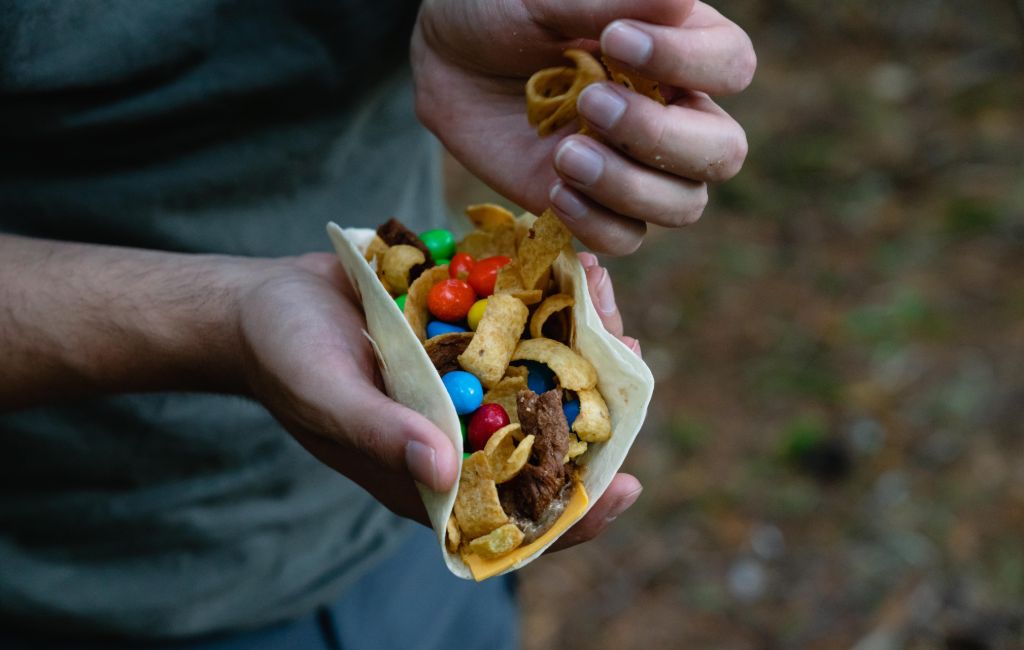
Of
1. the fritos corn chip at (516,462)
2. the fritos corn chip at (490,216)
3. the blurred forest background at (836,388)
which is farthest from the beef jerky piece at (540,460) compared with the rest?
the blurred forest background at (836,388)

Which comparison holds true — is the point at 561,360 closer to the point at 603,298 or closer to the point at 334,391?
the point at 603,298

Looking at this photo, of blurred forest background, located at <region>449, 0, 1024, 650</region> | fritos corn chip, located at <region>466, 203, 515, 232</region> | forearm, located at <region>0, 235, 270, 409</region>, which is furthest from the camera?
blurred forest background, located at <region>449, 0, 1024, 650</region>

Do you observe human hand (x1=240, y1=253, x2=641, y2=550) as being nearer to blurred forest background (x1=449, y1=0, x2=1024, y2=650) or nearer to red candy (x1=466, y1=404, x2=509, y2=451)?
red candy (x1=466, y1=404, x2=509, y2=451)

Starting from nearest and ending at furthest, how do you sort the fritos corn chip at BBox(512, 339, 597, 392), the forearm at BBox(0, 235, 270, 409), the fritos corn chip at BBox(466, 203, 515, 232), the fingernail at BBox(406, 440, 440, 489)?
the fingernail at BBox(406, 440, 440, 489) → the fritos corn chip at BBox(512, 339, 597, 392) → the forearm at BBox(0, 235, 270, 409) → the fritos corn chip at BBox(466, 203, 515, 232)

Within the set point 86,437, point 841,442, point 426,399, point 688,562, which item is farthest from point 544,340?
point 841,442

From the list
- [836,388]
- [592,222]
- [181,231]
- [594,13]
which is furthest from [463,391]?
[836,388]

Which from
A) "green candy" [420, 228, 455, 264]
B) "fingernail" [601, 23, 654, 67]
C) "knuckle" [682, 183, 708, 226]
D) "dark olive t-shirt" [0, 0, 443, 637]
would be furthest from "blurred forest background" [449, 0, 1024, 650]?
"fingernail" [601, 23, 654, 67]
